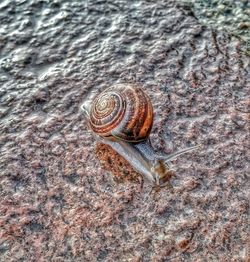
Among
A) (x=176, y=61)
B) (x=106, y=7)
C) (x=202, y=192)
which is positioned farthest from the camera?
(x=106, y=7)

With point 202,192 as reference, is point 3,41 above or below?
above

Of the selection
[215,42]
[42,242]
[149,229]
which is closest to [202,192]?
[149,229]

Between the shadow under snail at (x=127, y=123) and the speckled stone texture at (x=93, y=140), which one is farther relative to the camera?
the shadow under snail at (x=127, y=123)

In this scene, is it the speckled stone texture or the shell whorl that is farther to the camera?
the shell whorl

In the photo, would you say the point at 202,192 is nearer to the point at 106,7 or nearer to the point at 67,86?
the point at 67,86

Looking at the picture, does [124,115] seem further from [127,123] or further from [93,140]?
[93,140]
